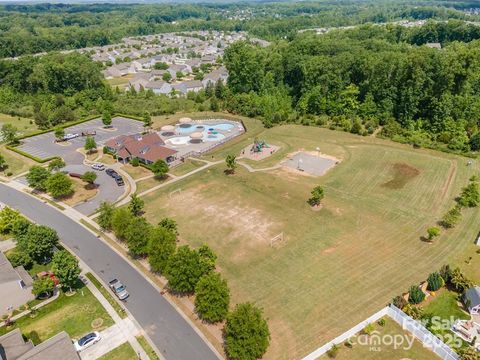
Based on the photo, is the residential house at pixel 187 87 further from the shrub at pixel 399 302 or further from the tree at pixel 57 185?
the shrub at pixel 399 302

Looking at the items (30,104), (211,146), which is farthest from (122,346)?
(30,104)

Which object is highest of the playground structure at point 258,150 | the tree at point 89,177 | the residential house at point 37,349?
the residential house at point 37,349

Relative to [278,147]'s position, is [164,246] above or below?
above

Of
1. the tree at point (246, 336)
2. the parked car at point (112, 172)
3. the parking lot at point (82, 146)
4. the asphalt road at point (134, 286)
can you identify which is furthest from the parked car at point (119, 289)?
the parked car at point (112, 172)

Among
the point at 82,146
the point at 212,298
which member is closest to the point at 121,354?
the point at 212,298

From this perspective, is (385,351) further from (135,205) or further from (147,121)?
(147,121)

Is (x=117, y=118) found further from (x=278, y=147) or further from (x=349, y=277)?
(x=349, y=277)

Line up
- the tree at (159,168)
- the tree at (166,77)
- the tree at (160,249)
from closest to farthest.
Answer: the tree at (160,249) < the tree at (159,168) < the tree at (166,77)
